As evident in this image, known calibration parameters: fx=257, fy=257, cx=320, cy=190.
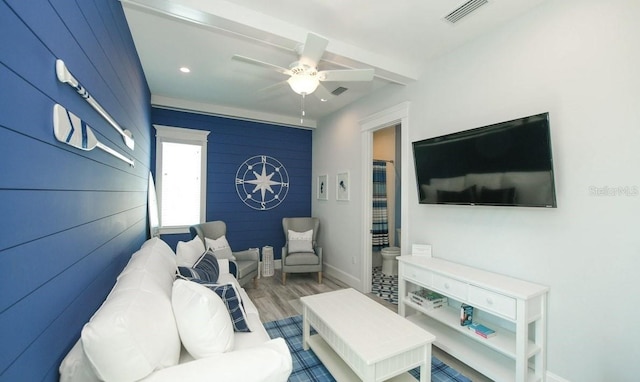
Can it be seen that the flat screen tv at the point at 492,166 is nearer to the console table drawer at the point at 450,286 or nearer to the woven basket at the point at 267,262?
the console table drawer at the point at 450,286

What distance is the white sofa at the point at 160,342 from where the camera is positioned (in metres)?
0.98

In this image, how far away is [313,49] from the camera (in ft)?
6.54

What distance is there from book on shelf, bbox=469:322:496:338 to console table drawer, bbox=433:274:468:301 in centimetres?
25

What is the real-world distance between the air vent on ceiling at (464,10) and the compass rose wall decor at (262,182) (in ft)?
11.4

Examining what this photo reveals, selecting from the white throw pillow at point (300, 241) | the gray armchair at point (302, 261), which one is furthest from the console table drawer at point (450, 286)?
the white throw pillow at point (300, 241)

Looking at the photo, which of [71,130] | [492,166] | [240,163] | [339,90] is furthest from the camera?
[240,163]

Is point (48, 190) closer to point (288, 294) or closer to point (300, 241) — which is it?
point (288, 294)

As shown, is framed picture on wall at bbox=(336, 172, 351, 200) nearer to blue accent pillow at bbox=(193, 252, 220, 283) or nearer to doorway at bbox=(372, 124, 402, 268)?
doorway at bbox=(372, 124, 402, 268)

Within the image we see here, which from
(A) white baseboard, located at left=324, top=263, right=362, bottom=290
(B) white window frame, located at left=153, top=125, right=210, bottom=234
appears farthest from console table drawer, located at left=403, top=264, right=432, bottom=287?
(B) white window frame, located at left=153, top=125, right=210, bottom=234

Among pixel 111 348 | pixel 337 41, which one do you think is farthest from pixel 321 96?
pixel 111 348

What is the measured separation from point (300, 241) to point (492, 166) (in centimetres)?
299

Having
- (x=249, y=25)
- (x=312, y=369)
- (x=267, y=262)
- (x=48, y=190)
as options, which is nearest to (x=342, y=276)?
(x=267, y=262)

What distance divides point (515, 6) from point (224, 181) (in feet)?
13.8

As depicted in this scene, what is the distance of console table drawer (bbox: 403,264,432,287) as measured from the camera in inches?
96.4
